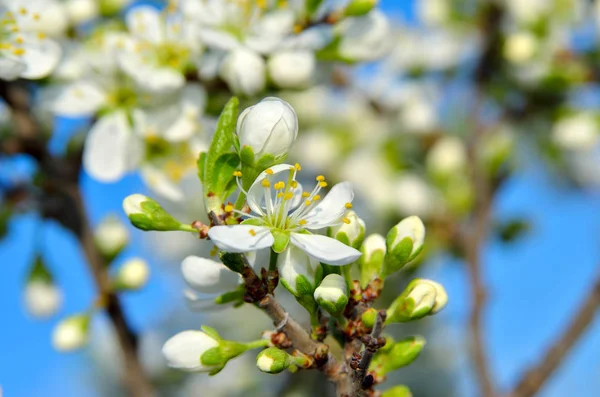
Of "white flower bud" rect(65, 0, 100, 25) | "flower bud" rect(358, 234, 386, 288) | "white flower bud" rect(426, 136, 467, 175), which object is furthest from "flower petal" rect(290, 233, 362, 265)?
"white flower bud" rect(426, 136, 467, 175)

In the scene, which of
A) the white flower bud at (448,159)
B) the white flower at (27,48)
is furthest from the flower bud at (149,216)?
the white flower bud at (448,159)

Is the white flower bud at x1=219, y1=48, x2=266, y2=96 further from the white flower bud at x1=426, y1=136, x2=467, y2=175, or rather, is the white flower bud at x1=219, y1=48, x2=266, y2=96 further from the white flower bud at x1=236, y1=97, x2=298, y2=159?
the white flower bud at x1=426, y1=136, x2=467, y2=175

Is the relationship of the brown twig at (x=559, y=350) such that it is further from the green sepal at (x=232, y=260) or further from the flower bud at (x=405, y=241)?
the green sepal at (x=232, y=260)

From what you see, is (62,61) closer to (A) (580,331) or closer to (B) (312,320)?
(B) (312,320)

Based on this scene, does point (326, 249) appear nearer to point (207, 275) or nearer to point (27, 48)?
point (207, 275)

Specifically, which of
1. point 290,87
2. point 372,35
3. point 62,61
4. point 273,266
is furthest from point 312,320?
point 62,61
